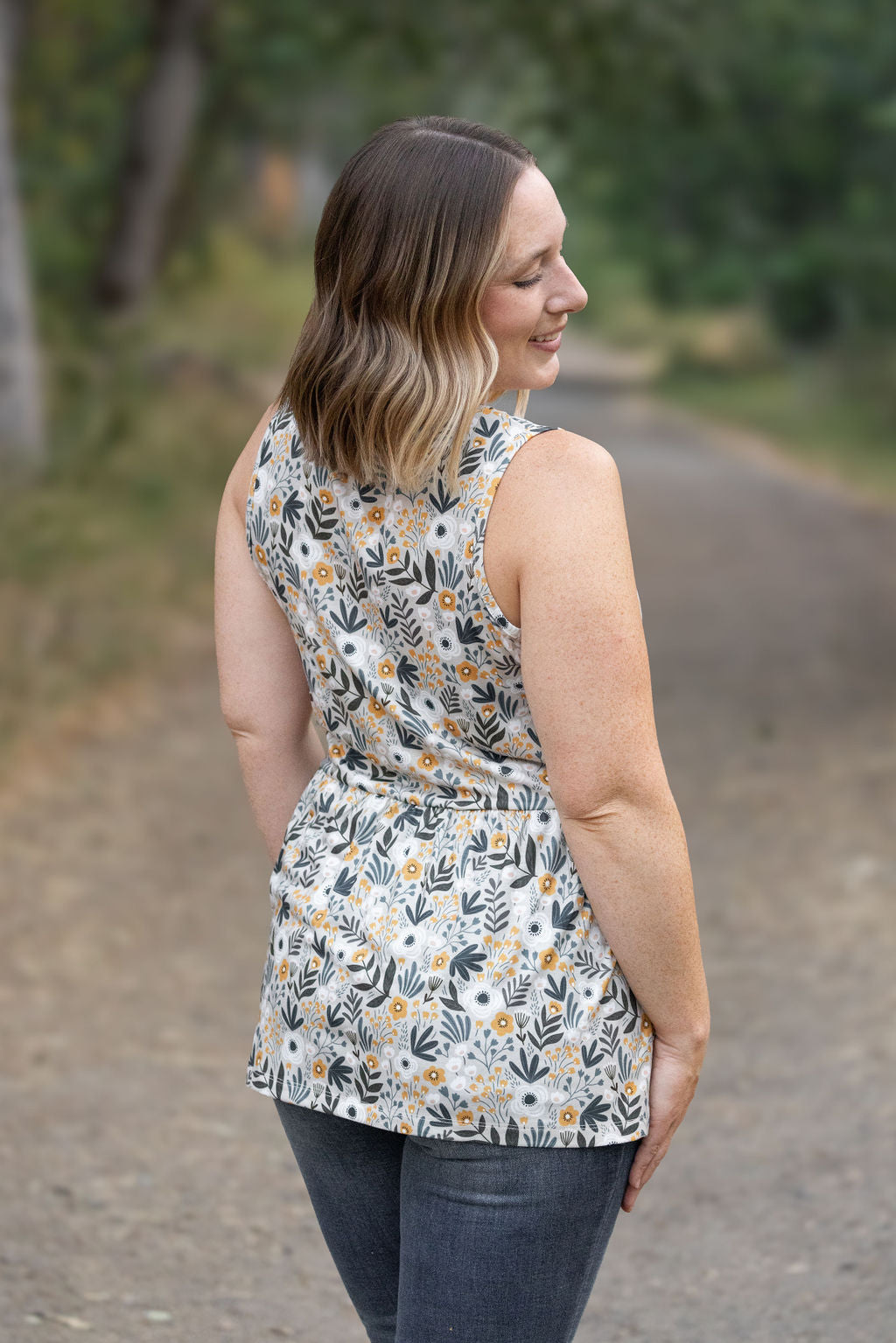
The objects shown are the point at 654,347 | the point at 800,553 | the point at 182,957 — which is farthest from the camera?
the point at 654,347

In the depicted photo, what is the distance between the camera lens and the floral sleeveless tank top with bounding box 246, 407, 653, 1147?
156 centimetres

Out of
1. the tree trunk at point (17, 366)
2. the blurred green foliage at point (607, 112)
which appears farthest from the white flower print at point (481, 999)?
the tree trunk at point (17, 366)

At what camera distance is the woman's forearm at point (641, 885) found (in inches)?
61.2

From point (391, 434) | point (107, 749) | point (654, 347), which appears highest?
point (654, 347)

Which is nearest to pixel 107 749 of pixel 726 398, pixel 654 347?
pixel 726 398

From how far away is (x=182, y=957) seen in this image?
16.9ft

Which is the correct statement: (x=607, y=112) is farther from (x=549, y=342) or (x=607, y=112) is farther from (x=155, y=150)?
(x=549, y=342)

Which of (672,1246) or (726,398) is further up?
(726,398)

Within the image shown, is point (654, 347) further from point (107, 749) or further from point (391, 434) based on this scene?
point (391, 434)

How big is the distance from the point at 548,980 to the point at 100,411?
1007cm

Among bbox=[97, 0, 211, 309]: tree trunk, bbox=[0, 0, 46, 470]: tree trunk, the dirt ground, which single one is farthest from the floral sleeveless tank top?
bbox=[97, 0, 211, 309]: tree trunk

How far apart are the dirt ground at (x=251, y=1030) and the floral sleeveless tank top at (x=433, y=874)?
5.69 feet

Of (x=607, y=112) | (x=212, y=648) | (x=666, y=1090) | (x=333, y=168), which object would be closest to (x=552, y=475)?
(x=666, y=1090)

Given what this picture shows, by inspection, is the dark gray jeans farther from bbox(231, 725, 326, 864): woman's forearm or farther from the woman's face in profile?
the woman's face in profile
